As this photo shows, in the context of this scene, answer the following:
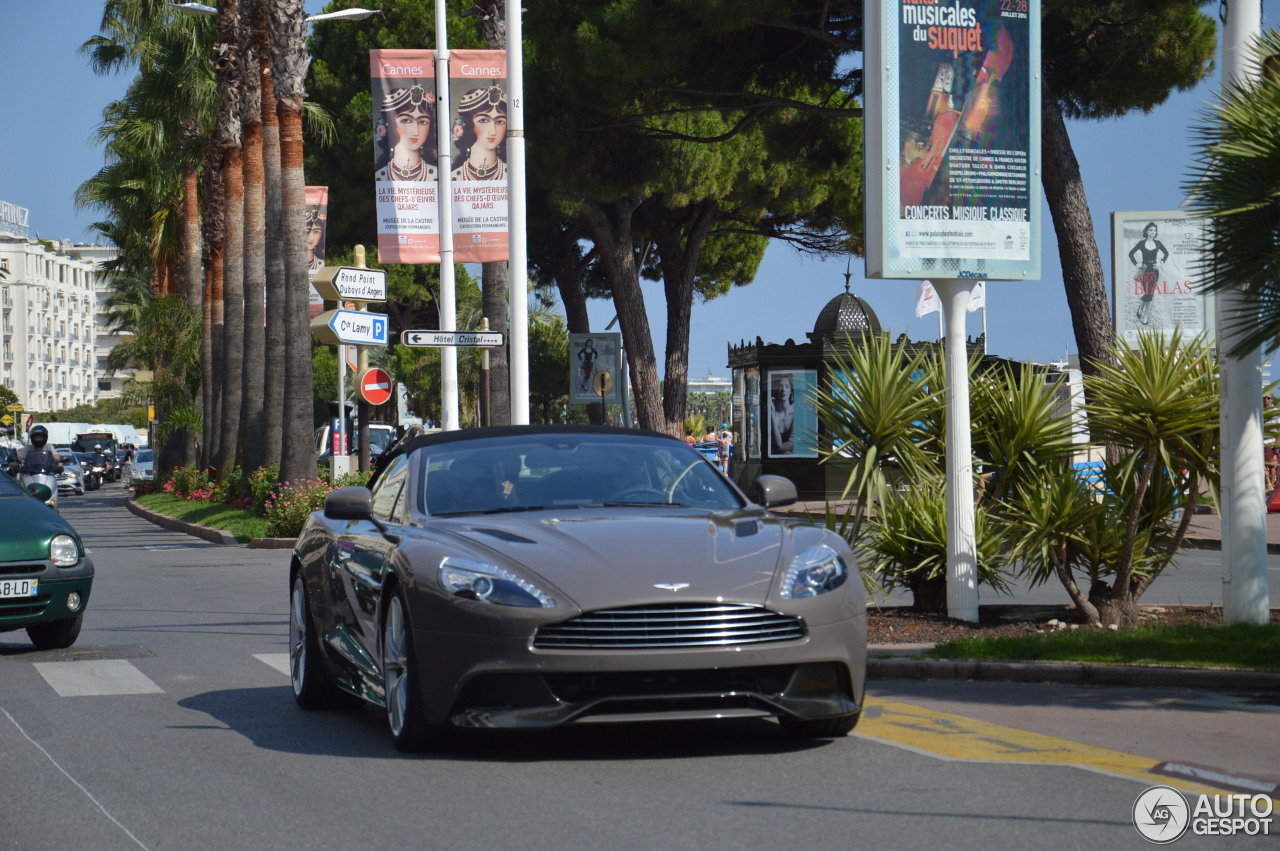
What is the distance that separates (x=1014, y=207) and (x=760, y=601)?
6.01 m

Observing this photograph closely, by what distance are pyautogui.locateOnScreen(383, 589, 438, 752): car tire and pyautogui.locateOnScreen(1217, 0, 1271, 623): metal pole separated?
18.5 ft

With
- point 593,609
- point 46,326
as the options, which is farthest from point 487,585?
point 46,326

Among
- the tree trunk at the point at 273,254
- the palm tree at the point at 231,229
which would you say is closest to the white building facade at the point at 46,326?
the palm tree at the point at 231,229

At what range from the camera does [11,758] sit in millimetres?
7309

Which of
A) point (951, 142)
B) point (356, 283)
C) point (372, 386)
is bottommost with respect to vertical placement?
point (372, 386)

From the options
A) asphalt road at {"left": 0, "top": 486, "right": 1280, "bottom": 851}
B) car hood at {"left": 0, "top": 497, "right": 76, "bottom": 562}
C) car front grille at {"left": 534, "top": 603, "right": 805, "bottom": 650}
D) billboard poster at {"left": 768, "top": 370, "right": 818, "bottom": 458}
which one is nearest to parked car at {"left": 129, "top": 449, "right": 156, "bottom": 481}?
billboard poster at {"left": 768, "top": 370, "right": 818, "bottom": 458}

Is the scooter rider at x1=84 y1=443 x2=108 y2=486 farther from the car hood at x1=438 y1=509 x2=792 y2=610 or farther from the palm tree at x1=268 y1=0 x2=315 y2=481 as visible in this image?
the car hood at x1=438 y1=509 x2=792 y2=610

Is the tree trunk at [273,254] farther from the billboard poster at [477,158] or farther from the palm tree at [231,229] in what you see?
the billboard poster at [477,158]

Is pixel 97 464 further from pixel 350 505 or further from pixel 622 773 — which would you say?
pixel 622 773

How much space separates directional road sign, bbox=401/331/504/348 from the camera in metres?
15.8

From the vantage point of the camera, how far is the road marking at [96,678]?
9.68m

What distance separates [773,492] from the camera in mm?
7949

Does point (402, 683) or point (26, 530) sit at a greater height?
point (26, 530)

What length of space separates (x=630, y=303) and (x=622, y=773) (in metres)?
31.2
